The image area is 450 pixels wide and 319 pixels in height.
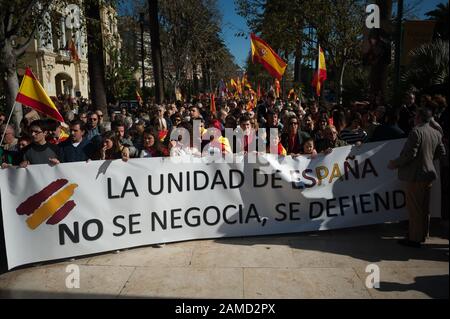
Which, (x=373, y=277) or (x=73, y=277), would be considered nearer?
(x=373, y=277)

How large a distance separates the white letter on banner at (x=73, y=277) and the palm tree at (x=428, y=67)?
8.44 meters

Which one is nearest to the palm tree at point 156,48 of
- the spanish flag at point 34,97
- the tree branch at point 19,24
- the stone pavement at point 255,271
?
the tree branch at point 19,24

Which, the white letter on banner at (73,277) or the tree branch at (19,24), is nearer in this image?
the white letter on banner at (73,277)

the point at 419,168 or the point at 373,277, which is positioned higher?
the point at 419,168

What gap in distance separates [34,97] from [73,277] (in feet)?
8.02

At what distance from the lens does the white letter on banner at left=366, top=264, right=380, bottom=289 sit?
12.6ft

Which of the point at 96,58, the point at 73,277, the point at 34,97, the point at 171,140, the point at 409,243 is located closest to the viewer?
the point at 73,277

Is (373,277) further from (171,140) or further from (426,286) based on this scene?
(171,140)

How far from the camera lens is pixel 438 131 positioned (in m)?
4.62

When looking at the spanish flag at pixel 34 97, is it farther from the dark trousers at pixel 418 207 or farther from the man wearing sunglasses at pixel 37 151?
the dark trousers at pixel 418 207

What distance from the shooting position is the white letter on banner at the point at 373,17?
11.7m

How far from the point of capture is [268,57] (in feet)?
32.6

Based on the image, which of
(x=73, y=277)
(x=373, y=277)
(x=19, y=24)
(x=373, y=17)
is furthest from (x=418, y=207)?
(x=373, y=17)

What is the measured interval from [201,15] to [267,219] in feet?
92.5
